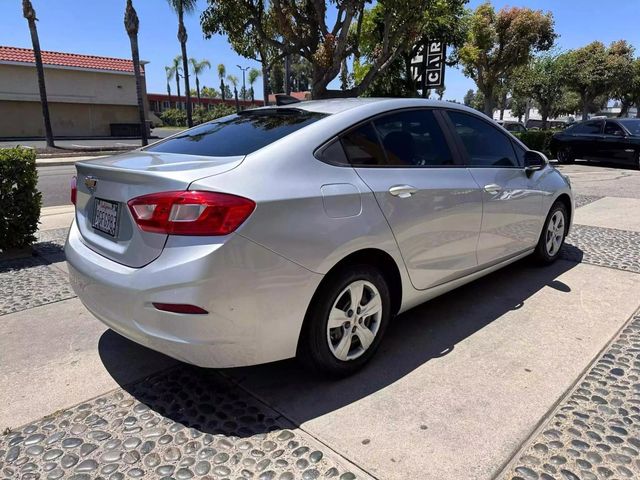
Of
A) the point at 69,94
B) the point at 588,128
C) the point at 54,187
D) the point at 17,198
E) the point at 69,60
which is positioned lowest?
the point at 54,187

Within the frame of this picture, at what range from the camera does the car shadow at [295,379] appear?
2.59 metres

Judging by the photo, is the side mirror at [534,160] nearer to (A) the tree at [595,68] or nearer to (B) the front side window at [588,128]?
(B) the front side window at [588,128]

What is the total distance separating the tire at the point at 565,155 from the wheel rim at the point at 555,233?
1356cm

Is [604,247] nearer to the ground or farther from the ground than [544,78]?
nearer to the ground

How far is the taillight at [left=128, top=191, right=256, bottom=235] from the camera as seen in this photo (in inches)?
87.7

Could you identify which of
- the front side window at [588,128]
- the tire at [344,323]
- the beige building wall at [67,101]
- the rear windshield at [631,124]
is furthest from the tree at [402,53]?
the beige building wall at [67,101]

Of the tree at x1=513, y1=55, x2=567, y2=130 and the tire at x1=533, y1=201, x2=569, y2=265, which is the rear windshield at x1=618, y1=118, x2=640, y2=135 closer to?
the tire at x1=533, y1=201, x2=569, y2=265

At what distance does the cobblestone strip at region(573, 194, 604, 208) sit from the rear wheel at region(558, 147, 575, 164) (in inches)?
322

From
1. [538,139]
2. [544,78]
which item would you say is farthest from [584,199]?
[544,78]

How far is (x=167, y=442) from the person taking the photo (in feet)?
7.68

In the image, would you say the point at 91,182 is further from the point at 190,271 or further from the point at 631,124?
the point at 631,124

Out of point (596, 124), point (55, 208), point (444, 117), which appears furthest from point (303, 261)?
point (596, 124)

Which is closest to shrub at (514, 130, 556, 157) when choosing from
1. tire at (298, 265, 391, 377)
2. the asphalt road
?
the asphalt road

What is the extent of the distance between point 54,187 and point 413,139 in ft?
35.4
